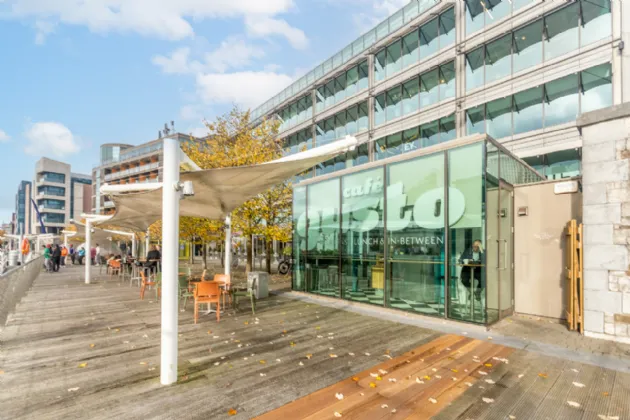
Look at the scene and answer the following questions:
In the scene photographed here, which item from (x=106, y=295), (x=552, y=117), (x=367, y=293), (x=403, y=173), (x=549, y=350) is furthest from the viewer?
(x=552, y=117)

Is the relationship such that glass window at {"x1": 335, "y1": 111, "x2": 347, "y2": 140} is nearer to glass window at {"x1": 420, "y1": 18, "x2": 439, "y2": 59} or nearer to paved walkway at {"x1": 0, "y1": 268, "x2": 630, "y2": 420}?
glass window at {"x1": 420, "y1": 18, "x2": 439, "y2": 59}

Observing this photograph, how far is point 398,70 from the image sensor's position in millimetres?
22312

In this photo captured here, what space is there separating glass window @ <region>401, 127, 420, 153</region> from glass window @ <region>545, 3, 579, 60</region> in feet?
24.1

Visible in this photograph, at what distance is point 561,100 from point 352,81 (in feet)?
46.2

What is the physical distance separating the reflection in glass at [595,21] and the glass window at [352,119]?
1350cm

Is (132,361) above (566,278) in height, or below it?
below

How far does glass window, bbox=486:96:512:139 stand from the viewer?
17.1 m

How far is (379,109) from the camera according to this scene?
23688mm

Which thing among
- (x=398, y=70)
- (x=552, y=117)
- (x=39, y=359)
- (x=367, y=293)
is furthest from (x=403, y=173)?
(x=398, y=70)

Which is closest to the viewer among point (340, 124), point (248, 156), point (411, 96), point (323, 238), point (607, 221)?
point (607, 221)

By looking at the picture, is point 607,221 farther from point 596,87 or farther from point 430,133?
point 430,133

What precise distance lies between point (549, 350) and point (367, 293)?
3740 millimetres

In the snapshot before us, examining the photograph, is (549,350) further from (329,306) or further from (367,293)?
(329,306)

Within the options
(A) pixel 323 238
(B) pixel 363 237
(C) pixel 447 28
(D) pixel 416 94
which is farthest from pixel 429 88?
(B) pixel 363 237
